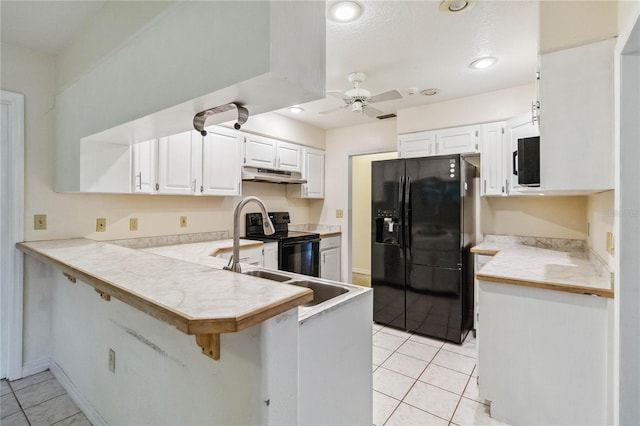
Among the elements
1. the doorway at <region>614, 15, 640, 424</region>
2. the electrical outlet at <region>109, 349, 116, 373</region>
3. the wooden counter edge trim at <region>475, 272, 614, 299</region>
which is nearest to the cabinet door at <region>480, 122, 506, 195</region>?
the wooden counter edge trim at <region>475, 272, 614, 299</region>

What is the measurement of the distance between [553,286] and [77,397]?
3.00 meters

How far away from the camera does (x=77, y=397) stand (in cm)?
200

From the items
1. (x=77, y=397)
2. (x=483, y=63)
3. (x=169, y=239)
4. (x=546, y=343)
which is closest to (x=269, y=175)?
(x=169, y=239)

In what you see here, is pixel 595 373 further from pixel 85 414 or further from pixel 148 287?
pixel 85 414

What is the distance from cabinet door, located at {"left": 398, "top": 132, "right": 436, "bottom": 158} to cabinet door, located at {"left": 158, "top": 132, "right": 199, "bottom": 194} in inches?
93.9

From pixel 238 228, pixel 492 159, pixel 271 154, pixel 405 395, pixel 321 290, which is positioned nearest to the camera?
pixel 238 228

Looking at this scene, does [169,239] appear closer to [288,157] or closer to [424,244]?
[288,157]

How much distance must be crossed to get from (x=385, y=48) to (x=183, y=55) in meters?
1.65

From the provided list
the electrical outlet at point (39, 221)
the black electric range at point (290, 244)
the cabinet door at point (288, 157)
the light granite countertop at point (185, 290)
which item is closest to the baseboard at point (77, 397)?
Result: the light granite countertop at point (185, 290)

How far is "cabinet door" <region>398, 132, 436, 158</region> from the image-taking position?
3559 mm

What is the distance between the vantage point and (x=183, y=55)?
4.08 ft

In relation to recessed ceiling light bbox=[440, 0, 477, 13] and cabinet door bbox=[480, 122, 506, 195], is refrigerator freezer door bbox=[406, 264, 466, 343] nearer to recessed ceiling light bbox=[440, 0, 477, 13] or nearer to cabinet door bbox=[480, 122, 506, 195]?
cabinet door bbox=[480, 122, 506, 195]

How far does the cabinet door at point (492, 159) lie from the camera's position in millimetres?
3129

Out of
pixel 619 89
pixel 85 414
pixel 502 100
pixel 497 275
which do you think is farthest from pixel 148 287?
pixel 502 100
